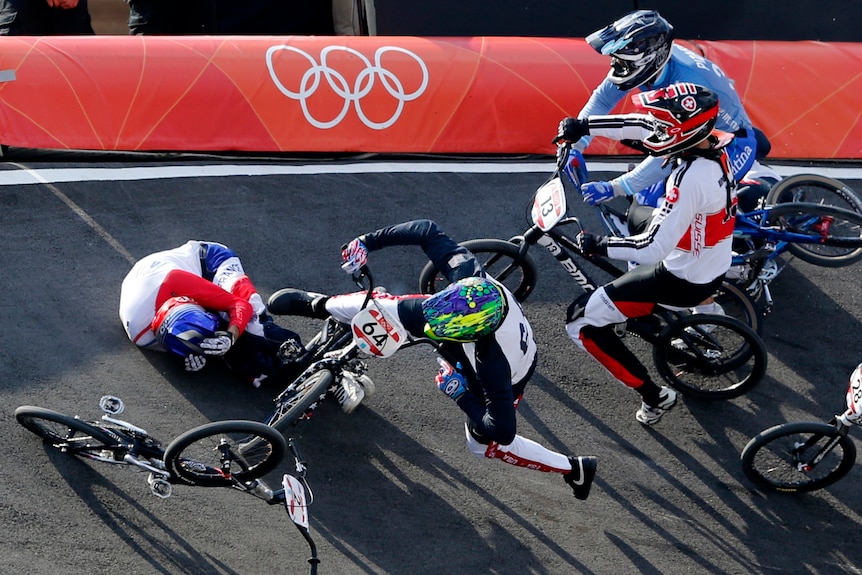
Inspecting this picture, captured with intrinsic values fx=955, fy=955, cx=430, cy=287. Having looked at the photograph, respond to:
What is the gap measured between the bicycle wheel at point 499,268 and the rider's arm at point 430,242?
1.86 feet

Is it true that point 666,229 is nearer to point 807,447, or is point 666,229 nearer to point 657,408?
point 657,408

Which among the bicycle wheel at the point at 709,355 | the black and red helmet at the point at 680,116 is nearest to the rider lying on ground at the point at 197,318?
the bicycle wheel at the point at 709,355

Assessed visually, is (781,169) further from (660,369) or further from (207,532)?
(207,532)

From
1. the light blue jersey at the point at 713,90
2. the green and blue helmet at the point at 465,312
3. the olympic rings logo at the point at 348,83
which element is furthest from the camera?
the olympic rings logo at the point at 348,83

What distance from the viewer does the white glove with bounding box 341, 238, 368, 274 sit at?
5648 mm

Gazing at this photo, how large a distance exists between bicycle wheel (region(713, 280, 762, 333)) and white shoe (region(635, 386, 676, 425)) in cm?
84

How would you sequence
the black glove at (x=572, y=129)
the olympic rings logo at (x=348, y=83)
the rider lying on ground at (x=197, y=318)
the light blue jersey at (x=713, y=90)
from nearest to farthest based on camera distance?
the rider lying on ground at (x=197, y=318), the black glove at (x=572, y=129), the light blue jersey at (x=713, y=90), the olympic rings logo at (x=348, y=83)

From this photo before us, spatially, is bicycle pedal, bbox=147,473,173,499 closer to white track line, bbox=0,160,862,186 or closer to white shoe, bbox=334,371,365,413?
white shoe, bbox=334,371,365,413

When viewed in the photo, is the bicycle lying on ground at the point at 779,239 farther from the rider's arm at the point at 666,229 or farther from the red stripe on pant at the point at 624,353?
the rider's arm at the point at 666,229

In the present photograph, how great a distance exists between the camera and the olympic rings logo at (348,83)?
8391mm

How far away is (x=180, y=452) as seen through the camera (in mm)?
5355

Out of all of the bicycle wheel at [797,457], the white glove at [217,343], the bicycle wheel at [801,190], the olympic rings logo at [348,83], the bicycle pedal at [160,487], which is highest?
the olympic rings logo at [348,83]

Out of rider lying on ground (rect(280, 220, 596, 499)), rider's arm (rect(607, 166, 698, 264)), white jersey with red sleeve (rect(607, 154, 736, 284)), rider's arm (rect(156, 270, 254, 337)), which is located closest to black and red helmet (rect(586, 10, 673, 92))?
white jersey with red sleeve (rect(607, 154, 736, 284))

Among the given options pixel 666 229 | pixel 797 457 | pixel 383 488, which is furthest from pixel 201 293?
pixel 797 457
